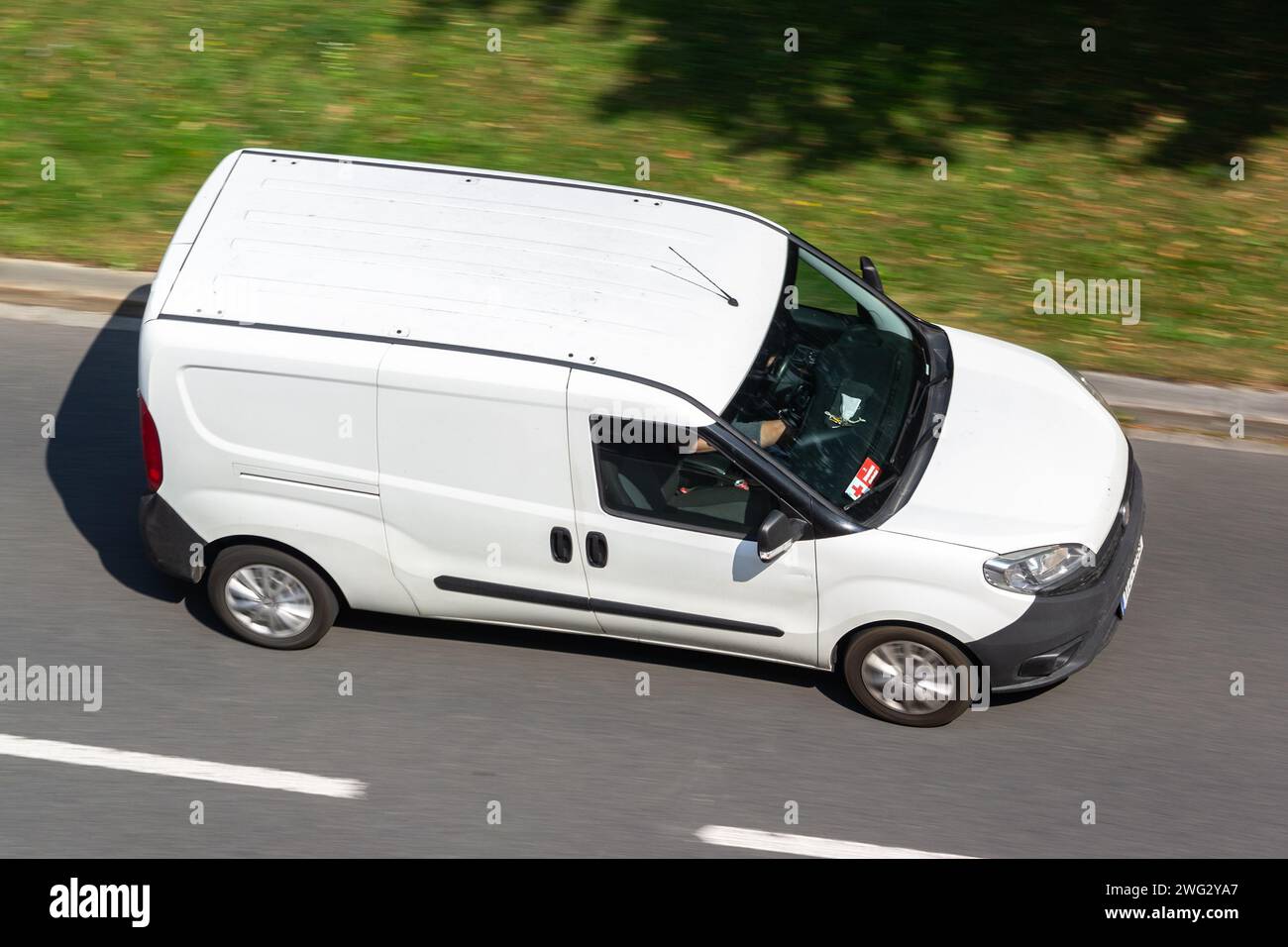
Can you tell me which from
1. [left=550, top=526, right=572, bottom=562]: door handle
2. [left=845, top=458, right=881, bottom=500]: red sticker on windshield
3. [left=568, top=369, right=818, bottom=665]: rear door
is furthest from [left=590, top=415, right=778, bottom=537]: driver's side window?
[left=845, top=458, right=881, bottom=500]: red sticker on windshield

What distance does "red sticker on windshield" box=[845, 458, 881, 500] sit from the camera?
6.04 meters

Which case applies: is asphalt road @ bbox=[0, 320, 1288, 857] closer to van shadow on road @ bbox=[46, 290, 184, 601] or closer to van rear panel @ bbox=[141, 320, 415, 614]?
van shadow on road @ bbox=[46, 290, 184, 601]

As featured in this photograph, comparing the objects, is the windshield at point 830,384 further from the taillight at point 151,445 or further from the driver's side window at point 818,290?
the taillight at point 151,445

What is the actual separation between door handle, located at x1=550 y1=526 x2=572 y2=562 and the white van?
1 cm

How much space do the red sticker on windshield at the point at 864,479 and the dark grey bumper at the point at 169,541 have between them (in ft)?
9.85

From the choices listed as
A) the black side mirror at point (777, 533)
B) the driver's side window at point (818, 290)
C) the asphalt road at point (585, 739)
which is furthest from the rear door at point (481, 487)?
the driver's side window at point (818, 290)

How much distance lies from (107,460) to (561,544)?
3.22 m

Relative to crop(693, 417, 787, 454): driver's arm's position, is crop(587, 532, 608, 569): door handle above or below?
below

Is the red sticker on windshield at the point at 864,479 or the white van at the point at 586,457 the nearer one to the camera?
the white van at the point at 586,457

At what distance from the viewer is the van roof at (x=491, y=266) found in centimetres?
592

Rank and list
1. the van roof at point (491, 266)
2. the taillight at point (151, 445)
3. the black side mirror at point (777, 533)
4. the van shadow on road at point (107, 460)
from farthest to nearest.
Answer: the van shadow on road at point (107, 460), the taillight at point (151, 445), the van roof at point (491, 266), the black side mirror at point (777, 533)

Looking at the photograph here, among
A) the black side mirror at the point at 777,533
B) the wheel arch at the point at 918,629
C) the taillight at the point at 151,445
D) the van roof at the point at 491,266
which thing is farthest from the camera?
the taillight at the point at 151,445

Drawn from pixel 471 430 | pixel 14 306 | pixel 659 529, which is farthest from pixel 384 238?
pixel 14 306

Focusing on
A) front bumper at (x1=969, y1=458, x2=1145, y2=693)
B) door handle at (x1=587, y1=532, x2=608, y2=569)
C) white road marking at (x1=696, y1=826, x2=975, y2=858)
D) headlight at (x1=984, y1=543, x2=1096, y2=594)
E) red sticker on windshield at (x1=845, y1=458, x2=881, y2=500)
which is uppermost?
red sticker on windshield at (x1=845, y1=458, x2=881, y2=500)
